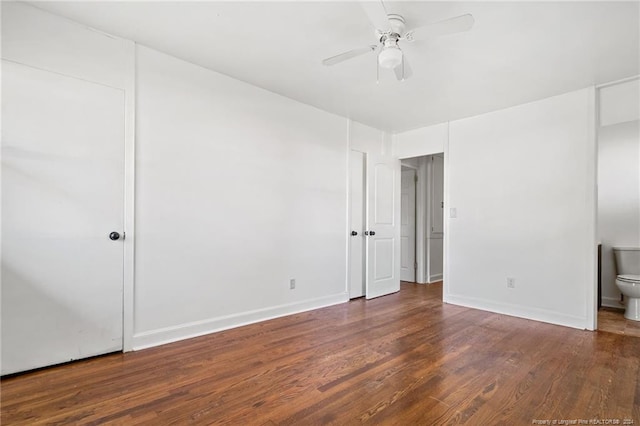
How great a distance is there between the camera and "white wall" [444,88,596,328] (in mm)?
3316

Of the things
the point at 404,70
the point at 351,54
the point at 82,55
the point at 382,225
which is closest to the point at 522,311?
the point at 382,225

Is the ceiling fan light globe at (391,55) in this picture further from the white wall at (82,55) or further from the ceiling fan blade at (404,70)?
the white wall at (82,55)

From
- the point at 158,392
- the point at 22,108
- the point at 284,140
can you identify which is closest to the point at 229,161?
the point at 284,140

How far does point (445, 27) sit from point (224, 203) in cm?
229

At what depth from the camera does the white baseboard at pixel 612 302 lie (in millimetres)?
3990

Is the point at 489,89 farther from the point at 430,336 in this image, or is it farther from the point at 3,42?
the point at 3,42

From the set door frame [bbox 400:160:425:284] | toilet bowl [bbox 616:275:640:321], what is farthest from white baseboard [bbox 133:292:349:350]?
toilet bowl [bbox 616:275:640:321]

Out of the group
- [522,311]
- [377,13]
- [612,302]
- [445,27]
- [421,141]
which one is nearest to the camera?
[445,27]

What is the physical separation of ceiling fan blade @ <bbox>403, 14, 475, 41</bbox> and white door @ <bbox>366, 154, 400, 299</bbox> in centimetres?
267

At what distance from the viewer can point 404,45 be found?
8.23 ft

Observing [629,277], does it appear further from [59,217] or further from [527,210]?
[59,217]

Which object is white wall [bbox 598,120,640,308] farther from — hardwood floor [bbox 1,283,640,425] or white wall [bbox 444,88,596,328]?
hardwood floor [bbox 1,283,640,425]

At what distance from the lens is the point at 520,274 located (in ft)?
12.2

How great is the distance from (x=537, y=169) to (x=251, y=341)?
11.6ft
